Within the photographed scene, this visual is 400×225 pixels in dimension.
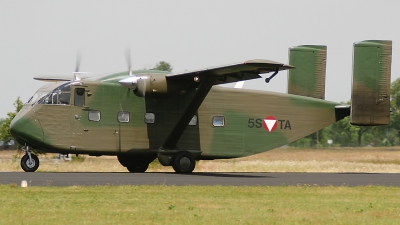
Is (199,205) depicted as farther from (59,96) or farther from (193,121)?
(193,121)

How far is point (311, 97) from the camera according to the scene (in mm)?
31516

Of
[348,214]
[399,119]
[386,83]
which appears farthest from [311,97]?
[399,119]

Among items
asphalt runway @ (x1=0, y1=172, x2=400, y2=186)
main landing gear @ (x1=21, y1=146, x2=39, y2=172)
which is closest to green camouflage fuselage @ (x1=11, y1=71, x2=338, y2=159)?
main landing gear @ (x1=21, y1=146, x2=39, y2=172)

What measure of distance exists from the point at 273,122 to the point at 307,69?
345cm

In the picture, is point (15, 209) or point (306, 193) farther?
point (306, 193)

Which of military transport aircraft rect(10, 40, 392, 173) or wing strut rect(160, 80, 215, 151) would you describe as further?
wing strut rect(160, 80, 215, 151)

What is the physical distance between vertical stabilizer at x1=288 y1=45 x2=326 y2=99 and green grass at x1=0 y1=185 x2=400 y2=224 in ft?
36.7

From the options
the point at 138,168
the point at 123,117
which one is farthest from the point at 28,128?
the point at 138,168

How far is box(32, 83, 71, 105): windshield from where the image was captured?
26938mm

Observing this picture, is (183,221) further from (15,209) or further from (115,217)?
(15,209)

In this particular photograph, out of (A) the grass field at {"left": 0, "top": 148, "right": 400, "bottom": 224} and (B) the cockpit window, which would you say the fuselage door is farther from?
(A) the grass field at {"left": 0, "top": 148, "right": 400, "bottom": 224}

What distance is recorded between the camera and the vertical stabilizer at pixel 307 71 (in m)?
31.8

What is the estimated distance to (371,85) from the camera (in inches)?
1165

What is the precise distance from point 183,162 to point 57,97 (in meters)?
5.30
